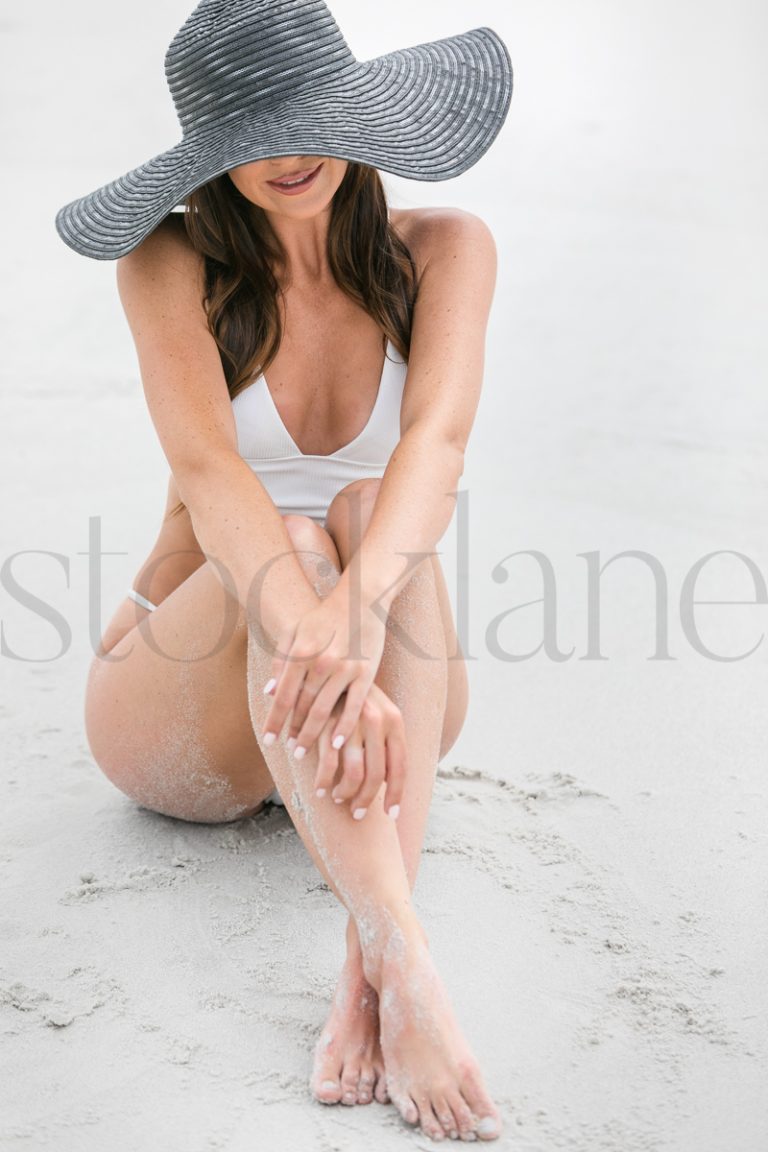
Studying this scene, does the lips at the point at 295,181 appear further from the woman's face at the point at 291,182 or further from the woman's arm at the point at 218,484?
the woman's arm at the point at 218,484

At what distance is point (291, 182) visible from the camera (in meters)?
2.00

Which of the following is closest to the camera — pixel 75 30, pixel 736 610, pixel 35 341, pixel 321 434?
pixel 321 434

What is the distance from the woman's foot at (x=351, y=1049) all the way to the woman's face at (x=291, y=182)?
1.08 metres

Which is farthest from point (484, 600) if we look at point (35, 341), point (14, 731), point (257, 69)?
point (35, 341)

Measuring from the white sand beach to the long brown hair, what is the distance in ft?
2.74

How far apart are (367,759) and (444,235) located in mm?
923

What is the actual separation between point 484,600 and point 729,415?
6.81 ft

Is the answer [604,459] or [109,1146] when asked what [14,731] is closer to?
[109,1146]

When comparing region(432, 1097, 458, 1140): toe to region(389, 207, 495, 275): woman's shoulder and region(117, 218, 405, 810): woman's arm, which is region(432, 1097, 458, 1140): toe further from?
region(389, 207, 495, 275): woman's shoulder

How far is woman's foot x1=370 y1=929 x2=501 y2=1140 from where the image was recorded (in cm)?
162

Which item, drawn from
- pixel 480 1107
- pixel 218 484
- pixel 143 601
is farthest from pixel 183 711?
pixel 480 1107

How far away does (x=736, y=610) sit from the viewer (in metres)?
3.52

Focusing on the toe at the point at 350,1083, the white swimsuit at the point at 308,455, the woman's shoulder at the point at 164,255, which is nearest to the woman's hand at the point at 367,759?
the toe at the point at 350,1083

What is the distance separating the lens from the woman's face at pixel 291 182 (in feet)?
6.49
